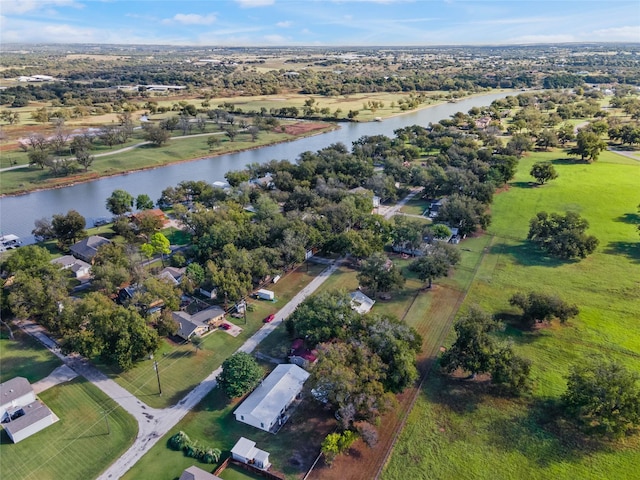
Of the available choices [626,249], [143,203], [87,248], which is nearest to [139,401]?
[87,248]

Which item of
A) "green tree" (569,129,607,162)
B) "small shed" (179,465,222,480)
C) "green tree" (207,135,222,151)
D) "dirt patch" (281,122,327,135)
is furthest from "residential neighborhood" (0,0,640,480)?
"dirt patch" (281,122,327,135)

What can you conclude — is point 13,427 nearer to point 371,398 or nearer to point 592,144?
point 371,398

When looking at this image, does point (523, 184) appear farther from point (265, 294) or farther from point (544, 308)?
point (265, 294)

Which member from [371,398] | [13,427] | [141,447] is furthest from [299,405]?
[13,427]

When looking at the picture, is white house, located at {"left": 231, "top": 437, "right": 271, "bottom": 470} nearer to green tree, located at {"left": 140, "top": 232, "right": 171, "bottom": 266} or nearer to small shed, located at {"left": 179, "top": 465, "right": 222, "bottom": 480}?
small shed, located at {"left": 179, "top": 465, "right": 222, "bottom": 480}

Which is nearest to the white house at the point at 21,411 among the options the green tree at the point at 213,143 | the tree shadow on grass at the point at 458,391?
the tree shadow on grass at the point at 458,391

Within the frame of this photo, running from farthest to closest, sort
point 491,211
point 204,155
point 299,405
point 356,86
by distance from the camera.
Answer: point 356,86, point 204,155, point 491,211, point 299,405

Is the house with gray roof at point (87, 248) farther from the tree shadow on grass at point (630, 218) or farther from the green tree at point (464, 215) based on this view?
the tree shadow on grass at point (630, 218)
